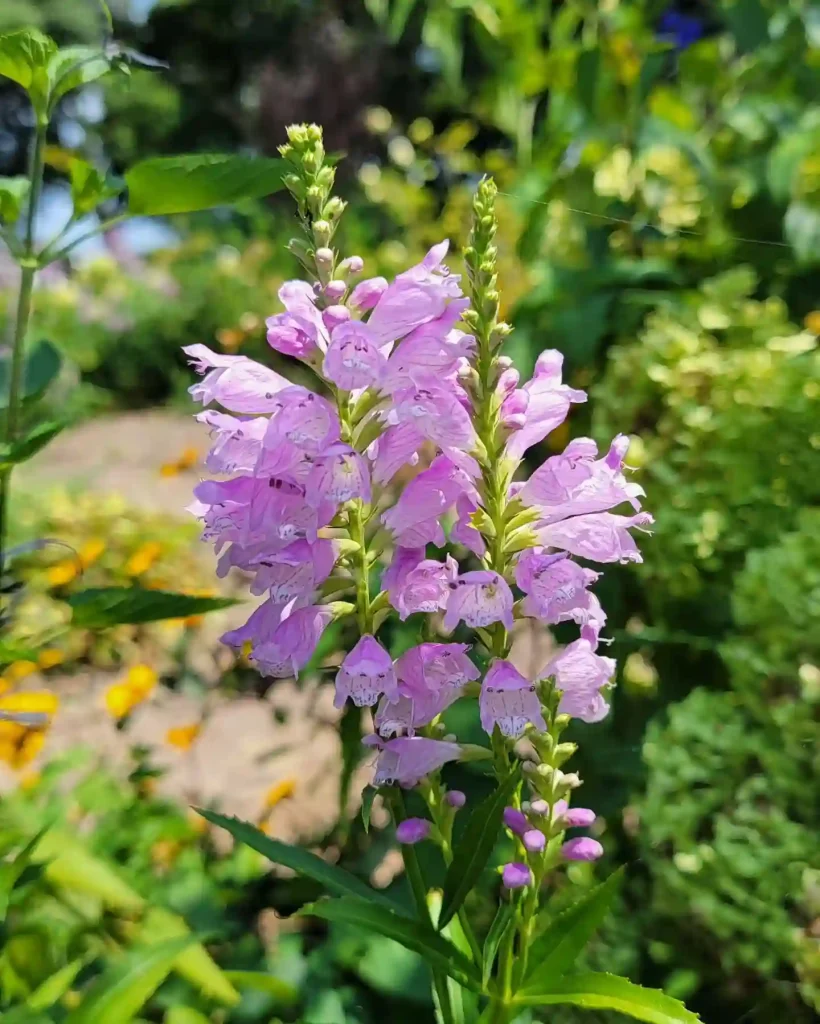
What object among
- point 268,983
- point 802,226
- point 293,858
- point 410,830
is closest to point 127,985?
point 268,983

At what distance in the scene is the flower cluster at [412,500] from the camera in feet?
2.23

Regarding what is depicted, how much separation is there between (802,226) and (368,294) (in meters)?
1.31

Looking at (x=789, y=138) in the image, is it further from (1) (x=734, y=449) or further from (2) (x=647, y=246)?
(1) (x=734, y=449)

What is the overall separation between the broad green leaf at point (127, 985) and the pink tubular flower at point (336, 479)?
0.68 m

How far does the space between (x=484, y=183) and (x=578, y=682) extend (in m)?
0.42

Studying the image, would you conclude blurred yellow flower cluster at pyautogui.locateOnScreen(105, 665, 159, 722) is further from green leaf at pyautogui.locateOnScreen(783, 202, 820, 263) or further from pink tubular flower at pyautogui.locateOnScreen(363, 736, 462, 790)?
green leaf at pyautogui.locateOnScreen(783, 202, 820, 263)

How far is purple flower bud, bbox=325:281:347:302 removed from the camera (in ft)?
2.29

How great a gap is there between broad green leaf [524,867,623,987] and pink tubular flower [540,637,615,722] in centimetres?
16

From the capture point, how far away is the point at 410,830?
0.72 metres

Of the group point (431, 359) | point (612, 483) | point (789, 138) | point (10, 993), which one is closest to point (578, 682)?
point (612, 483)

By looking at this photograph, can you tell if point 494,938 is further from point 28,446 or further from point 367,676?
point 28,446

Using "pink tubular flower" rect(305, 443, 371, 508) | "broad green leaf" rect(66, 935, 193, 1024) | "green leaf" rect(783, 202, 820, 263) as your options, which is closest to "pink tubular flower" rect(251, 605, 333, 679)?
"pink tubular flower" rect(305, 443, 371, 508)

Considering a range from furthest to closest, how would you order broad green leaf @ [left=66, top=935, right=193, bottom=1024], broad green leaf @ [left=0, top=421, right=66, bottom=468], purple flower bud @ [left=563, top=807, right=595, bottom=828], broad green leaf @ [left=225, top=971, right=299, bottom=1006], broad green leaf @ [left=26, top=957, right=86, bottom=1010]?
1. broad green leaf @ [left=225, top=971, right=299, bottom=1006]
2. broad green leaf @ [left=26, top=957, right=86, bottom=1010]
3. broad green leaf @ [left=66, top=935, right=193, bottom=1024]
4. broad green leaf @ [left=0, top=421, right=66, bottom=468]
5. purple flower bud @ [left=563, top=807, right=595, bottom=828]

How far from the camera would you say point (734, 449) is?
1.52 meters
